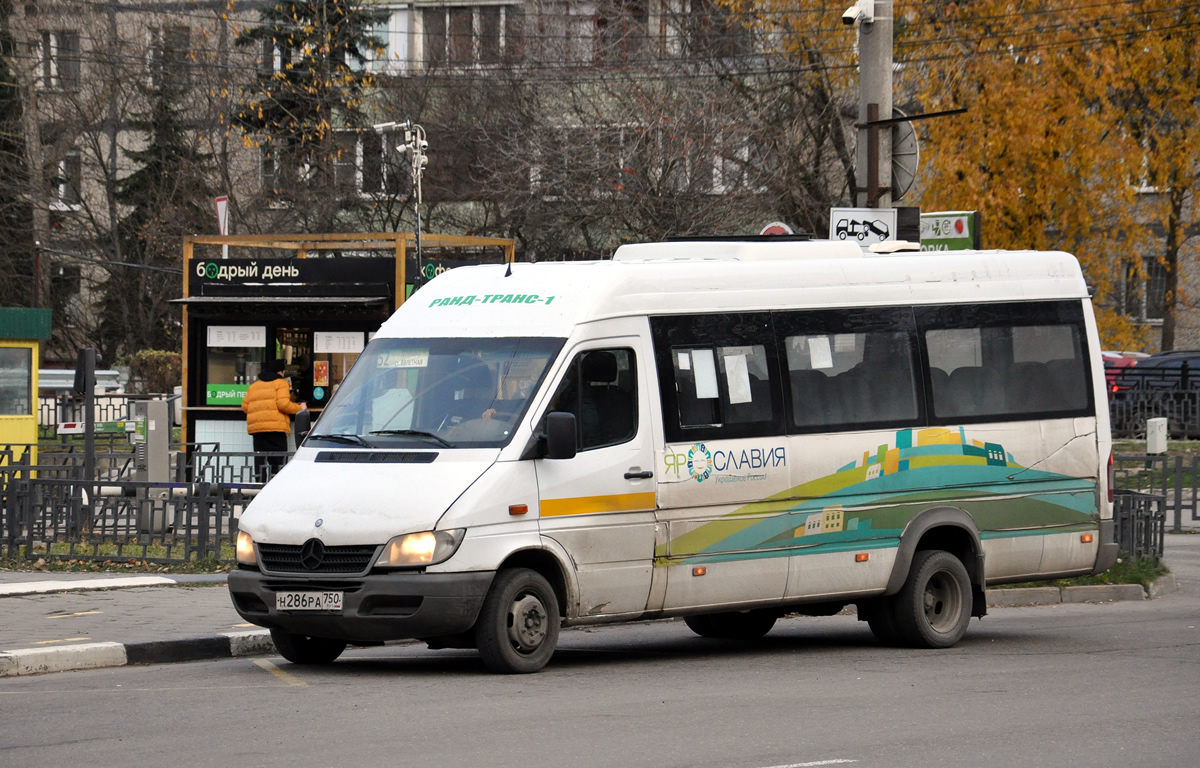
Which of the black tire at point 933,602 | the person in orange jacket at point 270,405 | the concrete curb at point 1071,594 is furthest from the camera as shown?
the person in orange jacket at point 270,405

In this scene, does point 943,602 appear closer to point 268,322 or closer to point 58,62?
point 268,322

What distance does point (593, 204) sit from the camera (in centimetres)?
3556

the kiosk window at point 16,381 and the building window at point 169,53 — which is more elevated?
the building window at point 169,53

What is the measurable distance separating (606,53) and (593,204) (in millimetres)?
5436

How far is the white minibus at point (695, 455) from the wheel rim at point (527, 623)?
0.04ft

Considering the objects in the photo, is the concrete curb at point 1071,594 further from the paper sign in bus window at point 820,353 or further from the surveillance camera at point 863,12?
the surveillance camera at point 863,12

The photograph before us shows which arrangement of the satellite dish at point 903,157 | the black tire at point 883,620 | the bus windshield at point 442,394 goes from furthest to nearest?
the satellite dish at point 903,157
the black tire at point 883,620
the bus windshield at point 442,394

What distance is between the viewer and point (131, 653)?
10.7 meters

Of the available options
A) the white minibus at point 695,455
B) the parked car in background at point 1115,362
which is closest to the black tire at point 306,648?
the white minibus at point 695,455

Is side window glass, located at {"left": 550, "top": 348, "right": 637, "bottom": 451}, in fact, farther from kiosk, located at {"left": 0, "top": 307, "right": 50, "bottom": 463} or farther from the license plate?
kiosk, located at {"left": 0, "top": 307, "right": 50, "bottom": 463}

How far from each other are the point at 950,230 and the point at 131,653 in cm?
987

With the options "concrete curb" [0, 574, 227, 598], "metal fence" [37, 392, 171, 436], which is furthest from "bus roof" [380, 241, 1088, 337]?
"metal fence" [37, 392, 171, 436]

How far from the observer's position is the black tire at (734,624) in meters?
12.4

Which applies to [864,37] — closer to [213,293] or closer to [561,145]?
[213,293]
